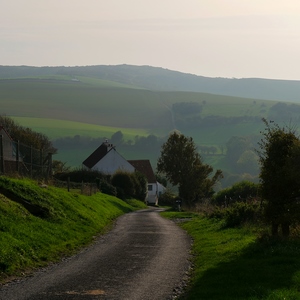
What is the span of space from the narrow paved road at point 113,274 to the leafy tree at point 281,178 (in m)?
3.37

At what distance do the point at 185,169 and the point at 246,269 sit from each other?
72.4 meters

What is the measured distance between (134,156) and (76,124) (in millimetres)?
26664

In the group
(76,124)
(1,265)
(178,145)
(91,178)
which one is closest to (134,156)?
(76,124)

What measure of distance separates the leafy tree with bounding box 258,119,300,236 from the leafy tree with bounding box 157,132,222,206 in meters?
65.4

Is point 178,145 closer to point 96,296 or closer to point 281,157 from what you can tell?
point 281,157

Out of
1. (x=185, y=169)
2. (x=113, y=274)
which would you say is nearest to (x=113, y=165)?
(x=185, y=169)

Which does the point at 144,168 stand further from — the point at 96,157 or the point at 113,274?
the point at 113,274

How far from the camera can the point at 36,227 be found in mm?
22172

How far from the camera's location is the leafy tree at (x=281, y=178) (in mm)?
20500

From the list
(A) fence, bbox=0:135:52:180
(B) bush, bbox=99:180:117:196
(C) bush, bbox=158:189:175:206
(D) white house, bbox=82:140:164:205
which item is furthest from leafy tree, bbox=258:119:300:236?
(C) bush, bbox=158:189:175:206

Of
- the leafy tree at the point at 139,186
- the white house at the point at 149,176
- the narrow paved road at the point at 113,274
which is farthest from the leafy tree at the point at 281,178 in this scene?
the white house at the point at 149,176

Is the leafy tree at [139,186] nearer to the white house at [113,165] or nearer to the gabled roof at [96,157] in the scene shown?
the white house at [113,165]

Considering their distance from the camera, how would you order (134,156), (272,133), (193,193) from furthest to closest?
(134,156) < (193,193) < (272,133)

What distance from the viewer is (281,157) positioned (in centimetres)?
2152
